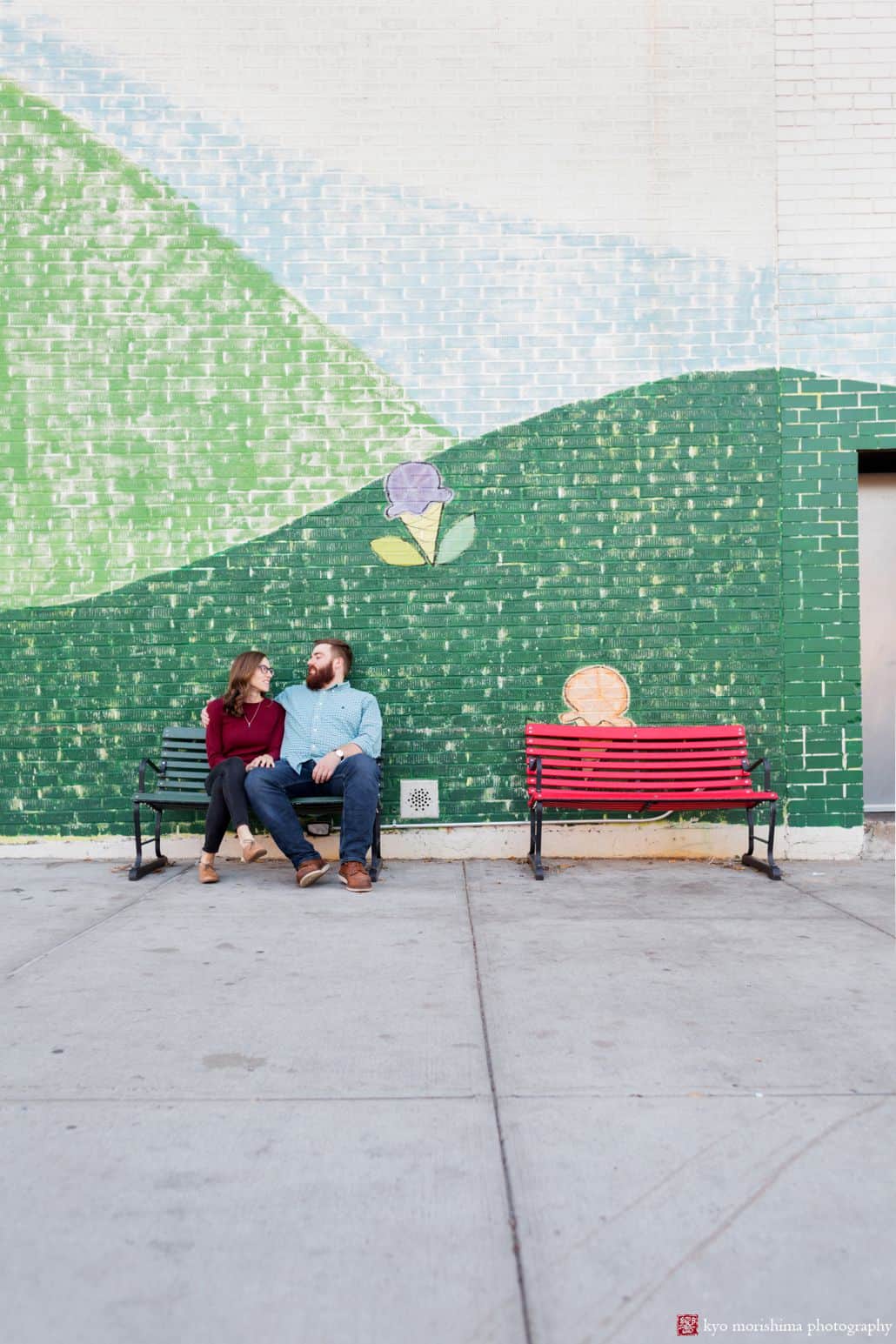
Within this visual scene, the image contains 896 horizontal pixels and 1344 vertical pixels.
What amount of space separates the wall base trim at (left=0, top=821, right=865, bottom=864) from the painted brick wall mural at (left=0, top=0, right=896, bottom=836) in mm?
530

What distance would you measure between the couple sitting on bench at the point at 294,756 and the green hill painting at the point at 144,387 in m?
1.13

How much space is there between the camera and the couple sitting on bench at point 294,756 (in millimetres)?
5188

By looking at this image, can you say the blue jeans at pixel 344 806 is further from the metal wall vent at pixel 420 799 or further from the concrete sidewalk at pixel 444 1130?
the concrete sidewalk at pixel 444 1130

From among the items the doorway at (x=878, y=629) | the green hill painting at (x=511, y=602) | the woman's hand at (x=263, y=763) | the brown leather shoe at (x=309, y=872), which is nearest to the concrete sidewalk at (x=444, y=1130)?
the brown leather shoe at (x=309, y=872)

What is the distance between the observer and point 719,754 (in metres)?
5.74

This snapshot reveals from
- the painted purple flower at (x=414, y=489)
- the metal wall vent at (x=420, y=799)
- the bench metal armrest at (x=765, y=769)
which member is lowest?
the metal wall vent at (x=420, y=799)

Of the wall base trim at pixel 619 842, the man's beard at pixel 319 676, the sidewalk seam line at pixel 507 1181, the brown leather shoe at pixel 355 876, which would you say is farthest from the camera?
the wall base trim at pixel 619 842

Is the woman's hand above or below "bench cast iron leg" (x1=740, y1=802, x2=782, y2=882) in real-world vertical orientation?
above

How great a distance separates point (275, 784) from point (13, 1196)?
10.9 ft

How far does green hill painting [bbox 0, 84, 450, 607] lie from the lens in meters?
6.10

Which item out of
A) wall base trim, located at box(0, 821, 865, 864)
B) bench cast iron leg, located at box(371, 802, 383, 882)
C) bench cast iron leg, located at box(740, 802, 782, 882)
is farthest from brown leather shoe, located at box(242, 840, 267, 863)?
bench cast iron leg, located at box(740, 802, 782, 882)

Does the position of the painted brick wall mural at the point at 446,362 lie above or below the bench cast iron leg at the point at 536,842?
above

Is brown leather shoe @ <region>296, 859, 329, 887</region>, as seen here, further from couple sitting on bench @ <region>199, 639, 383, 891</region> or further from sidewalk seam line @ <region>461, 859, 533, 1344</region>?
sidewalk seam line @ <region>461, 859, 533, 1344</region>

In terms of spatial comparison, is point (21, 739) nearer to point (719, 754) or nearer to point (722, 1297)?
point (719, 754)
